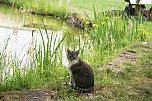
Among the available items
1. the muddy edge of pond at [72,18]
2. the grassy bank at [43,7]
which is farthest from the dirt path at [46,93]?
the grassy bank at [43,7]

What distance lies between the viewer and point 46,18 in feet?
54.1

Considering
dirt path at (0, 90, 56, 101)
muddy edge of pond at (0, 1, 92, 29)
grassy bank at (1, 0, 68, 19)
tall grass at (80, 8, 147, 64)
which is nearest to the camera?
dirt path at (0, 90, 56, 101)

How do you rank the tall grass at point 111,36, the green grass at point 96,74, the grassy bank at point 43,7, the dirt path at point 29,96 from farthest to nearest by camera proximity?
1. the grassy bank at point 43,7
2. the tall grass at point 111,36
3. the green grass at point 96,74
4. the dirt path at point 29,96

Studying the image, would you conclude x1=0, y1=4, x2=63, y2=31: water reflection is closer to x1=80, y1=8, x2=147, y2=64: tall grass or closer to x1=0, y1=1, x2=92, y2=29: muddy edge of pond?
x1=0, y1=1, x2=92, y2=29: muddy edge of pond

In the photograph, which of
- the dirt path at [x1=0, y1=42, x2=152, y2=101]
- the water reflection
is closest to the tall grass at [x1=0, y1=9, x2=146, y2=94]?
the dirt path at [x1=0, y1=42, x2=152, y2=101]

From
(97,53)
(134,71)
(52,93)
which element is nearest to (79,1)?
(97,53)

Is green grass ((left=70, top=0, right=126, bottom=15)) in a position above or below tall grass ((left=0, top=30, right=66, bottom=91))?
above

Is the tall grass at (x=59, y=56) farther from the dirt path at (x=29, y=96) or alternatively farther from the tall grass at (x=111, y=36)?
the dirt path at (x=29, y=96)

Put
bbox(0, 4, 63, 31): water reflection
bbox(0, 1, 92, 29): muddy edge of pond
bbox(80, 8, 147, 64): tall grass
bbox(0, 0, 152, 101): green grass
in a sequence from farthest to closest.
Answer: bbox(0, 4, 63, 31): water reflection → bbox(0, 1, 92, 29): muddy edge of pond → bbox(80, 8, 147, 64): tall grass → bbox(0, 0, 152, 101): green grass

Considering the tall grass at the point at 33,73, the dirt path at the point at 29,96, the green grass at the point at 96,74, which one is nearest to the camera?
the dirt path at the point at 29,96

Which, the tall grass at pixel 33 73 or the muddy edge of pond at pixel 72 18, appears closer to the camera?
the tall grass at pixel 33 73

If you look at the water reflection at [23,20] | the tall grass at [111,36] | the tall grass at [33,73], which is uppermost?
the water reflection at [23,20]

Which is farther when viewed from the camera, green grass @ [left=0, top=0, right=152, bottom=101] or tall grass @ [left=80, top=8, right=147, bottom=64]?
tall grass @ [left=80, top=8, right=147, bottom=64]

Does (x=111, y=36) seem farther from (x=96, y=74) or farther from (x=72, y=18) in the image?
(x=72, y=18)
